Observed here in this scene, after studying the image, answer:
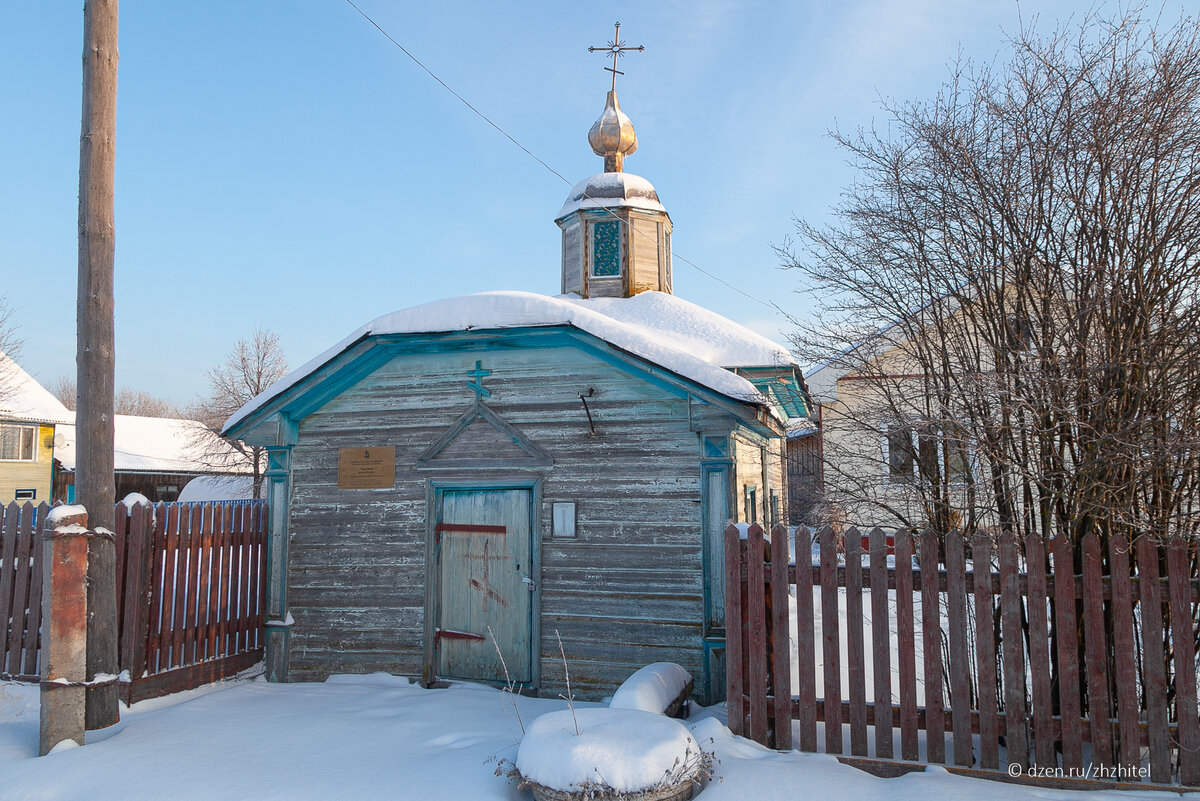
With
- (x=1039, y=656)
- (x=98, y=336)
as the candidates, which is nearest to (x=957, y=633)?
(x=1039, y=656)

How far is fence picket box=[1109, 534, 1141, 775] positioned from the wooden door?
4.80 metres

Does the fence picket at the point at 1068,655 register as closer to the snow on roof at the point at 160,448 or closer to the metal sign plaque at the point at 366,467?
the metal sign plaque at the point at 366,467

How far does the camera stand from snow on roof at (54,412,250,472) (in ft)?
101

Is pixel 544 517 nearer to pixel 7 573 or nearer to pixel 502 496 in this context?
pixel 502 496

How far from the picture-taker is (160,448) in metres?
39.9

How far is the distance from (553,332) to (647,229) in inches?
339

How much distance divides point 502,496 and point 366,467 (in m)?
1.61

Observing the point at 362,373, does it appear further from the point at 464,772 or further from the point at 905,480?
the point at 905,480

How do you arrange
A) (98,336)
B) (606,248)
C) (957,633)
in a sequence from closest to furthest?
(957,633)
(98,336)
(606,248)

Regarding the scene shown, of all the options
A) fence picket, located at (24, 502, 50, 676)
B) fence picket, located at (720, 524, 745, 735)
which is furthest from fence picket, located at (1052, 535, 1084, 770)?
fence picket, located at (24, 502, 50, 676)

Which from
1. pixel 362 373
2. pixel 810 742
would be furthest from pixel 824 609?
pixel 362 373

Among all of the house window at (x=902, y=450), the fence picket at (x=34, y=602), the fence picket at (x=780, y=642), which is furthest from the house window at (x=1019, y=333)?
the fence picket at (x=34, y=602)

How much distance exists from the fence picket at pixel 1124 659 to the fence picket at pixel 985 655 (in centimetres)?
70

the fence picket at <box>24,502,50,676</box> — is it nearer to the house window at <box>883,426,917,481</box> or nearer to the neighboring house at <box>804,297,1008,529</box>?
the neighboring house at <box>804,297,1008,529</box>
